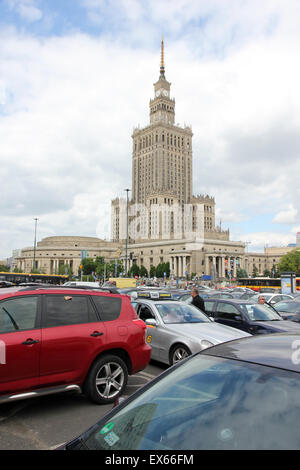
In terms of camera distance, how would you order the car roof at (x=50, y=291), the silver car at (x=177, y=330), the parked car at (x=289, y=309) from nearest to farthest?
1. the car roof at (x=50, y=291)
2. the silver car at (x=177, y=330)
3. the parked car at (x=289, y=309)

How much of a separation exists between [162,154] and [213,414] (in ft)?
465

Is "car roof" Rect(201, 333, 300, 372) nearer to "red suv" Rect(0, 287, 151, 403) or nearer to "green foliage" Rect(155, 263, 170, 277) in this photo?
"red suv" Rect(0, 287, 151, 403)

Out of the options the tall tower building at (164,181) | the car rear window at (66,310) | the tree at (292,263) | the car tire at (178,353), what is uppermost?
the tall tower building at (164,181)

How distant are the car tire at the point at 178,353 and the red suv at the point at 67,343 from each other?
142cm

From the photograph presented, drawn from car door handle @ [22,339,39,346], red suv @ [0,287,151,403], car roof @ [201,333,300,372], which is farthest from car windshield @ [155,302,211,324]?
car roof @ [201,333,300,372]

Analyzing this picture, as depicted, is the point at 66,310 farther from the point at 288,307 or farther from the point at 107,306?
the point at 288,307

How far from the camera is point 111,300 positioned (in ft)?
20.6

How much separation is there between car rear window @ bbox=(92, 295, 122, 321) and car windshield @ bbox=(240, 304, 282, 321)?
5091 mm

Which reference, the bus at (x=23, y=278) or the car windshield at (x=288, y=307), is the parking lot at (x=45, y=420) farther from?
the bus at (x=23, y=278)

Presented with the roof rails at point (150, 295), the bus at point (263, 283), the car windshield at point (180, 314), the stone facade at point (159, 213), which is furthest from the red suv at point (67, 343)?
the stone facade at point (159, 213)

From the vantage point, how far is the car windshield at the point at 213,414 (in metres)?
1.96

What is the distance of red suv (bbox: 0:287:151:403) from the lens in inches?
193
